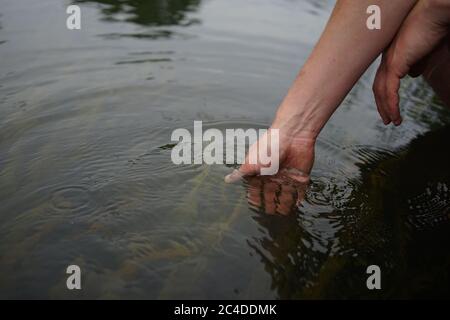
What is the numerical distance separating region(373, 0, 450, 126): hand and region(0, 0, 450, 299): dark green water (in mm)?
369

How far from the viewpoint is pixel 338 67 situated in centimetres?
210

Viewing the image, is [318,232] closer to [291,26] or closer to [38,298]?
[38,298]

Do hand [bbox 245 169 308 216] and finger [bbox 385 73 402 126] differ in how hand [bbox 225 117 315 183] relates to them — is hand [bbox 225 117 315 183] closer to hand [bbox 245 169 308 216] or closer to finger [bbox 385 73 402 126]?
hand [bbox 245 169 308 216]

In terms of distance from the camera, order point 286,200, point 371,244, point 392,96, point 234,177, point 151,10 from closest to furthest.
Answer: point 371,244 → point 286,200 → point 234,177 → point 392,96 → point 151,10

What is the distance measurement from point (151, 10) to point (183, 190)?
352cm

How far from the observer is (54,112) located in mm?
2576

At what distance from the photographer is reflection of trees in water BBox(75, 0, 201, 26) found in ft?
14.9

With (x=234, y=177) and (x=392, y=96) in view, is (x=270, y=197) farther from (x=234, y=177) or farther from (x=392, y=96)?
(x=392, y=96)

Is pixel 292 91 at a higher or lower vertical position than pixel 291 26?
lower

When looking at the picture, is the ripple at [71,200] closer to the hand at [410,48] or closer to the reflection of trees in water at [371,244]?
the reflection of trees in water at [371,244]

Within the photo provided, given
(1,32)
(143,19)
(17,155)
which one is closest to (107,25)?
(143,19)

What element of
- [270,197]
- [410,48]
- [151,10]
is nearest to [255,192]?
[270,197]

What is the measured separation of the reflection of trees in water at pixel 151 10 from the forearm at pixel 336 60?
9.06ft

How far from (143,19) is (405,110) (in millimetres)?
2929
